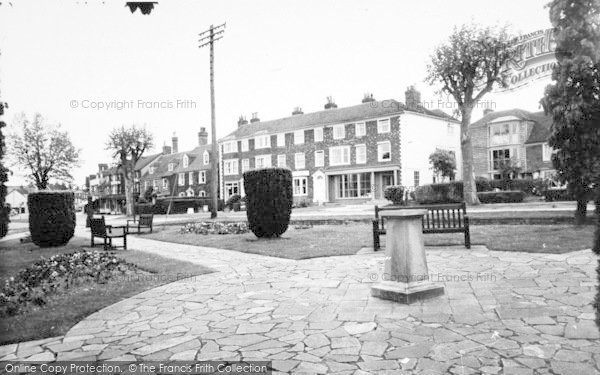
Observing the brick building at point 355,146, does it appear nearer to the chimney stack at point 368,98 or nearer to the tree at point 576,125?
the chimney stack at point 368,98

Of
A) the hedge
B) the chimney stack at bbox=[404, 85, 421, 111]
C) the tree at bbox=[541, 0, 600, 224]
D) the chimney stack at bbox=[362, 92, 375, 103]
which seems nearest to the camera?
the tree at bbox=[541, 0, 600, 224]

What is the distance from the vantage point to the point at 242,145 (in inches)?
2213

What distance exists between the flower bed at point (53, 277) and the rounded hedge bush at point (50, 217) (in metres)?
5.26

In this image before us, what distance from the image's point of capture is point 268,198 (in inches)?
534

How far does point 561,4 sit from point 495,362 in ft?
9.52

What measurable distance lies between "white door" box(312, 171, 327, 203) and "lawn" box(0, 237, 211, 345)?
36.8m

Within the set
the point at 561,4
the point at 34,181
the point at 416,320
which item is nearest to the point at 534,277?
the point at 416,320

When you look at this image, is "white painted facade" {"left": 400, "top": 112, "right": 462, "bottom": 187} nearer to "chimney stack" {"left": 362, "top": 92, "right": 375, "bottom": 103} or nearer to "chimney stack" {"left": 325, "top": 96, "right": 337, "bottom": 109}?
"chimney stack" {"left": 362, "top": 92, "right": 375, "bottom": 103}

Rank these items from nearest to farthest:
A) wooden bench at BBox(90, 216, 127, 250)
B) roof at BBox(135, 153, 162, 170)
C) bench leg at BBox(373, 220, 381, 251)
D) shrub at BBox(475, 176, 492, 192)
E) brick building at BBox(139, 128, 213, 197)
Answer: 1. bench leg at BBox(373, 220, 381, 251)
2. wooden bench at BBox(90, 216, 127, 250)
3. shrub at BBox(475, 176, 492, 192)
4. brick building at BBox(139, 128, 213, 197)
5. roof at BBox(135, 153, 162, 170)

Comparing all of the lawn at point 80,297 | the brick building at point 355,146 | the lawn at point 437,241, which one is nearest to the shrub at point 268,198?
the lawn at point 437,241

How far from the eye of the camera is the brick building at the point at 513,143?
4319cm

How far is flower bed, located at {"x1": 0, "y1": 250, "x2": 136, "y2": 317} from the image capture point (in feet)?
21.1

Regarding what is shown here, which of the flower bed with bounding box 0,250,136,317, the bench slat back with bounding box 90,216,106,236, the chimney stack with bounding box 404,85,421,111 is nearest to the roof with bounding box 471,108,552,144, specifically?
the chimney stack with bounding box 404,85,421,111

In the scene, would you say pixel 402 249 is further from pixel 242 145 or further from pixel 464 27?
pixel 242 145
